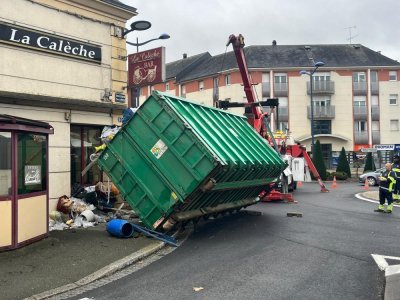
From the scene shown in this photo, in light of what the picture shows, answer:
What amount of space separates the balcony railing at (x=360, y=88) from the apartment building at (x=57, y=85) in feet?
141

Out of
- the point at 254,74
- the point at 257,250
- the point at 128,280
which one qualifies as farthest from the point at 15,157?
the point at 254,74

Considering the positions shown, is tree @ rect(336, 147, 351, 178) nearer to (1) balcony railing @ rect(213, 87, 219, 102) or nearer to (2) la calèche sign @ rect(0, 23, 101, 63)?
(1) balcony railing @ rect(213, 87, 219, 102)

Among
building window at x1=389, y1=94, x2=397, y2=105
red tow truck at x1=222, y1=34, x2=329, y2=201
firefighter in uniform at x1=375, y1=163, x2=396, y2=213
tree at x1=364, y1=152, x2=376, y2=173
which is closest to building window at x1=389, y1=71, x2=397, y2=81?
building window at x1=389, y1=94, x2=397, y2=105

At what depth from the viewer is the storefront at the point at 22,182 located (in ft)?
24.3

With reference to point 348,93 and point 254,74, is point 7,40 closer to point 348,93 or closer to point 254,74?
point 254,74

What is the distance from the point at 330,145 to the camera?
169 feet

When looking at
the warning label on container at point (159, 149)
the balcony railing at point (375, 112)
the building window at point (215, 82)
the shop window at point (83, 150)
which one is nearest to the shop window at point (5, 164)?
the warning label on container at point (159, 149)

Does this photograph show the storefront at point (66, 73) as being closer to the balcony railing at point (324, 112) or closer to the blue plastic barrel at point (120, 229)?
the blue plastic barrel at point (120, 229)

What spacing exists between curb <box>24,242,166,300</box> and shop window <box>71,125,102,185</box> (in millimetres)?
4699

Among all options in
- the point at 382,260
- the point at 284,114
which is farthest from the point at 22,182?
the point at 284,114

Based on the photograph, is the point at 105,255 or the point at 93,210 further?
the point at 93,210

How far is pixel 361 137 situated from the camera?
168 ft

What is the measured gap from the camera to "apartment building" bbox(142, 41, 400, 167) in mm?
50812

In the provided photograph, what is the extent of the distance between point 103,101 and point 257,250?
6.45 meters
